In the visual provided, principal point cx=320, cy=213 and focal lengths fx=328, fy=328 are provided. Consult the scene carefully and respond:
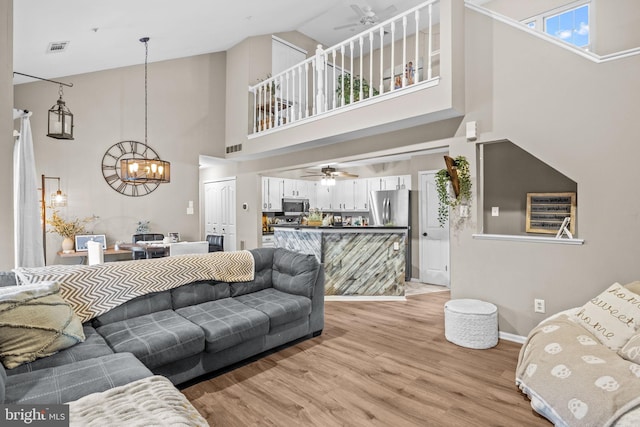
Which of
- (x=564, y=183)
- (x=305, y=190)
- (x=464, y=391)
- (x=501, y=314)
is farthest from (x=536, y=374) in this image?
(x=305, y=190)

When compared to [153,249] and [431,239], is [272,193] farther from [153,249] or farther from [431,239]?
[431,239]

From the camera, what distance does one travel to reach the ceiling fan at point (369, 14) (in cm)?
560

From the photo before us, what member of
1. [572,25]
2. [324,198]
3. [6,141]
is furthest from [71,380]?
[324,198]

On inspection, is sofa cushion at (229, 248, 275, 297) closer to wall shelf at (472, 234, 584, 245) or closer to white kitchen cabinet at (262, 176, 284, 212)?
wall shelf at (472, 234, 584, 245)

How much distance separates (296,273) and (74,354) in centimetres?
190

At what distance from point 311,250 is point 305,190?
9.73 ft

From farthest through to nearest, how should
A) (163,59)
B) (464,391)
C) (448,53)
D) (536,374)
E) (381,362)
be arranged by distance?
(163,59) < (448,53) < (381,362) < (464,391) < (536,374)

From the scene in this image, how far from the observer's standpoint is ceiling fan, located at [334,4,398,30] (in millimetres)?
5598

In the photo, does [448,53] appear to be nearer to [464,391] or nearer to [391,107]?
[391,107]

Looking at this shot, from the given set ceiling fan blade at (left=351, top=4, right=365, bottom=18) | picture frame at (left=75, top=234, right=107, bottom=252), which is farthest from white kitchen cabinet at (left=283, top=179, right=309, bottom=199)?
picture frame at (left=75, top=234, right=107, bottom=252)

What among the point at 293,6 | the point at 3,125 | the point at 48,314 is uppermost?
the point at 293,6

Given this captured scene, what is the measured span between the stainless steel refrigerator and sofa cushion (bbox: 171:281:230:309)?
3.70 metres

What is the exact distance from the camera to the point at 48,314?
1993 mm

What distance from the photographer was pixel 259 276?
3516 mm
